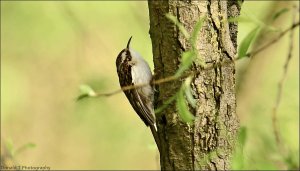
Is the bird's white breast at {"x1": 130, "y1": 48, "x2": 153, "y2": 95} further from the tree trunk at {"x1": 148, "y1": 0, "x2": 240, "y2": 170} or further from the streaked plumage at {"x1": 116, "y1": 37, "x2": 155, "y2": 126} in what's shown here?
the tree trunk at {"x1": 148, "y1": 0, "x2": 240, "y2": 170}

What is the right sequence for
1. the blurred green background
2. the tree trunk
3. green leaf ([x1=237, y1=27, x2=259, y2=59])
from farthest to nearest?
the blurred green background, the tree trunk, green leaf ([x1=237, y1=27, x2=259, y2=59])

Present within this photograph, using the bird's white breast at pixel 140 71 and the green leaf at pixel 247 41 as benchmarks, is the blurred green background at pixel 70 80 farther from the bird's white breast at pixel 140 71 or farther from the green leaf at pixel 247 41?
the green leaf at pixel 247 41

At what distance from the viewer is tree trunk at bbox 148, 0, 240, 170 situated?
243 centimetres

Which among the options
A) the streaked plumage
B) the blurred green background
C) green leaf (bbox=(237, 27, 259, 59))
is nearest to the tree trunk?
green leaf (bbox=(237, 27, 259, 59))

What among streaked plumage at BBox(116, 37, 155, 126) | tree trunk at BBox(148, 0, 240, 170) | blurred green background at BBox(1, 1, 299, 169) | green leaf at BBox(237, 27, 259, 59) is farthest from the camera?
blurred green background at BBox(1, 1, 299, 169)

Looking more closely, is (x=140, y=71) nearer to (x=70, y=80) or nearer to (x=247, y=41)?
(x=247, y=41)

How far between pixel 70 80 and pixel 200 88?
611 cm

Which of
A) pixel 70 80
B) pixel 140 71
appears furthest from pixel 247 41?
pixel 70 80

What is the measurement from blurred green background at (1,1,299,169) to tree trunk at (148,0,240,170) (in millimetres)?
4395

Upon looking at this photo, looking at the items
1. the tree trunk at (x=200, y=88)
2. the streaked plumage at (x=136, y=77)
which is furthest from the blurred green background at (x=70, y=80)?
the tree trunk at (x=200, y=88)

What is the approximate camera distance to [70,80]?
8.48 metres

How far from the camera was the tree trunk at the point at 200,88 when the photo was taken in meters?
2.43

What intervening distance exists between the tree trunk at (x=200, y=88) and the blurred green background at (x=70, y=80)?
4395 mm

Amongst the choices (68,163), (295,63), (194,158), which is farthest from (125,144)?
(194,158)
